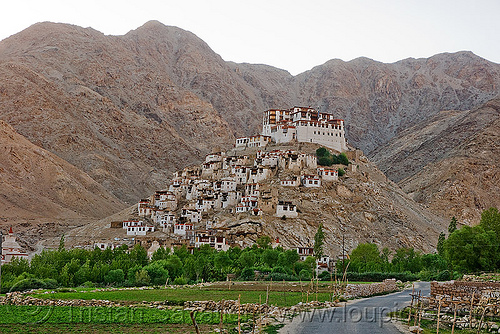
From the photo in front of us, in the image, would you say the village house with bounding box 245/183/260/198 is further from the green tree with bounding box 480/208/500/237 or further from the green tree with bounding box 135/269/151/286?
the green tree with bounding box 480/208/500/237

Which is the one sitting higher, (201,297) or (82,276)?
(82,276)

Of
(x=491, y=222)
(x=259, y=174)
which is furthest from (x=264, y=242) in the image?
(x=491, y=222)

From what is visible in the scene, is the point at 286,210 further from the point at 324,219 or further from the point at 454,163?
the point at 454,163

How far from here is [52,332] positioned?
2141cm

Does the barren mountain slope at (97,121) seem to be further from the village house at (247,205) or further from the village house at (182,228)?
the village house at (247,205)

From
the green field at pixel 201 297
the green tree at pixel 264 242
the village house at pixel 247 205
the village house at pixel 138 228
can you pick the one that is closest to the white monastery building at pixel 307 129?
the village house at pixel 247 205

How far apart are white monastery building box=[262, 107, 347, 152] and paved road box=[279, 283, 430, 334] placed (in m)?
80.4

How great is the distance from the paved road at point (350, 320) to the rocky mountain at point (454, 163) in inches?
3800

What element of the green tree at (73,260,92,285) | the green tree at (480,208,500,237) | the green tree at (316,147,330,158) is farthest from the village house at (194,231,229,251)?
the green tree at (480,208,500,237)

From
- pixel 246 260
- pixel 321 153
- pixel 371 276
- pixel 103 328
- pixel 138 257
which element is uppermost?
pixel 321 153

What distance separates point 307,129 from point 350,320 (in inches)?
3438

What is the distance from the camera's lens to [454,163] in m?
138

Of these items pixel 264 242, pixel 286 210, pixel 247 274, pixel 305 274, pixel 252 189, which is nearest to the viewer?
pixel 247 274

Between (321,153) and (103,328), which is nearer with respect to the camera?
(103,328)
